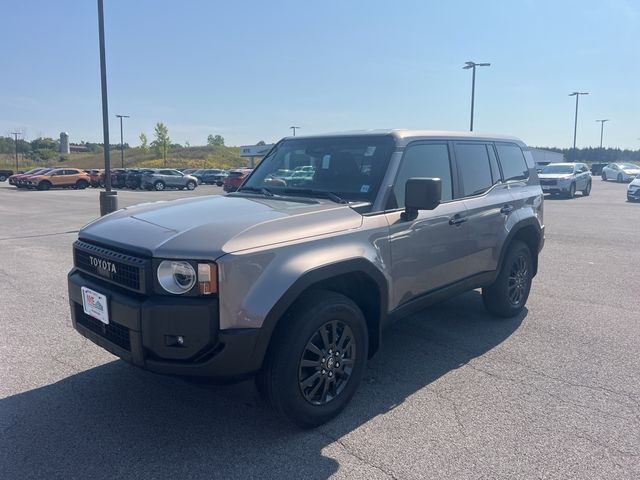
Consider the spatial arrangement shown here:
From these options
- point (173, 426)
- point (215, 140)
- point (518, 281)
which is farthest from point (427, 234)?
point (215, 140)

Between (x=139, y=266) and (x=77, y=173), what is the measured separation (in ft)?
132

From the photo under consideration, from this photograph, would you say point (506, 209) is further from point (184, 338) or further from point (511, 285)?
point (184, 338)

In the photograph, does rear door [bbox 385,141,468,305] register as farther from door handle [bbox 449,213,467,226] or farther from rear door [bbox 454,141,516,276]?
rear door [bbox 454,141,516,276]

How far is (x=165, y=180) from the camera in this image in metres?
38.5

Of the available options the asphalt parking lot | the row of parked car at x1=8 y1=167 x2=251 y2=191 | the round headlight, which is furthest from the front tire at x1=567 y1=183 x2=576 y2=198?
the round headlight

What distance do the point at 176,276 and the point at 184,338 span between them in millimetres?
348

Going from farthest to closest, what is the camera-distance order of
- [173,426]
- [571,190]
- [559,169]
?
1. [559,169]
2. [571,190]
3. [173,426]

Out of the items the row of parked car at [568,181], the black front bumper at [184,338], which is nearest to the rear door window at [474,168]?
the black front bumper at [184,338]

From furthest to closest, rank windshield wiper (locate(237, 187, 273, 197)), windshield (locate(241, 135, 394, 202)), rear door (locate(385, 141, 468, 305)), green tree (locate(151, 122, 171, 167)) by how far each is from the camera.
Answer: green tree (locate(151, 122, 171, 167))
windshield wiper (locate(237, 187, 273, 197))
windshield (locate(241, 135, 394, 202))
rear door (locate(385, 141, 468, 305))

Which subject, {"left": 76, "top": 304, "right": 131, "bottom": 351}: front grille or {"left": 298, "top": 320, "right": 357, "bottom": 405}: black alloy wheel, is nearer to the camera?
{"left": 76, "top": 304, "right": 131, "bottom": 351}: front grille

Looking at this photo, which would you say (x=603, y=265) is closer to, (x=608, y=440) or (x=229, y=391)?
(x=608, y=440)

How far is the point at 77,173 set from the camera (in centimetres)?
3909

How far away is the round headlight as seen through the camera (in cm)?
295

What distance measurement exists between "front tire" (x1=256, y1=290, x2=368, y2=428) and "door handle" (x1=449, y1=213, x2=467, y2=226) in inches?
54.0
